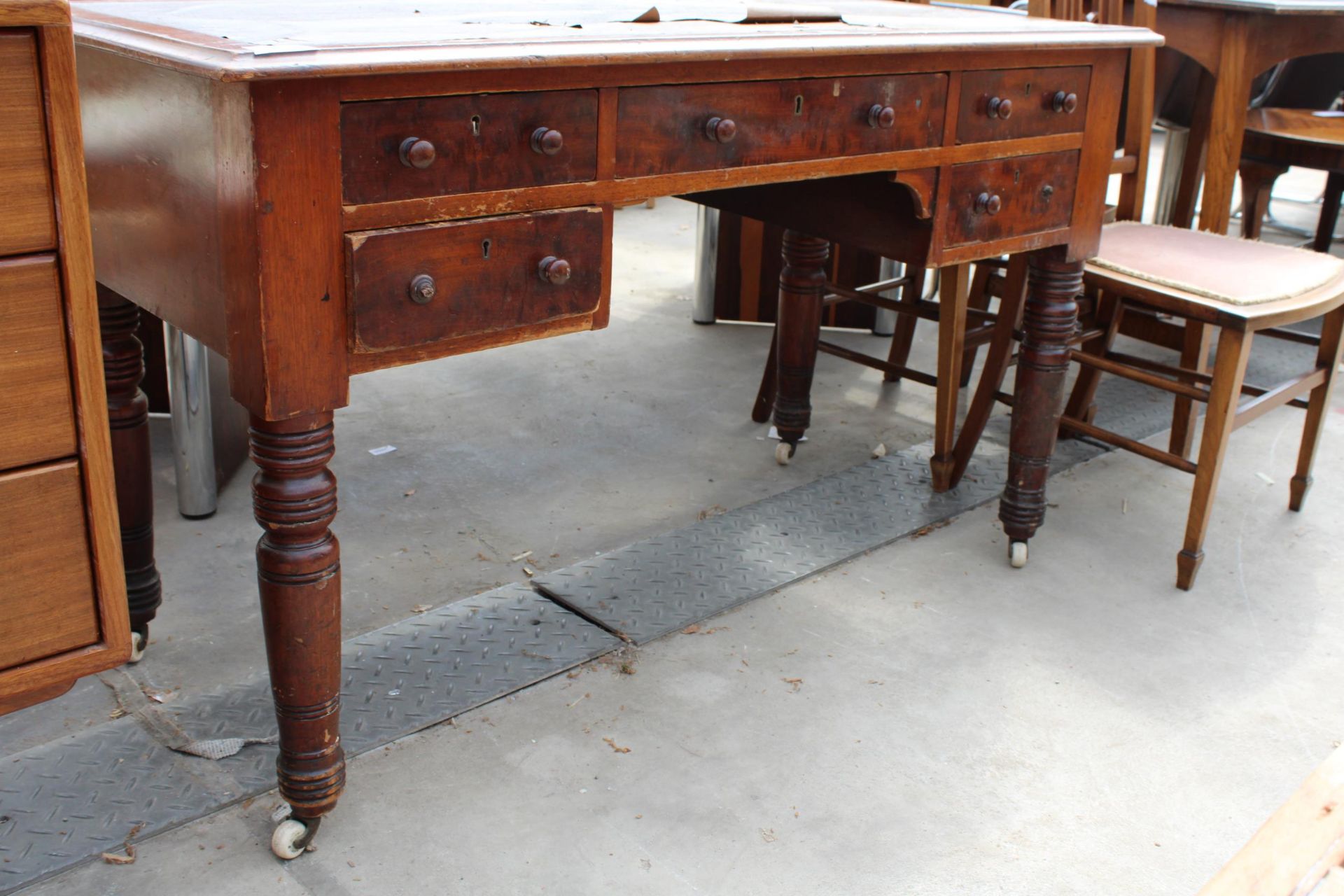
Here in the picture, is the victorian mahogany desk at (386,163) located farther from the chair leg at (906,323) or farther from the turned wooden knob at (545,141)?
the chair leg at (906,323)

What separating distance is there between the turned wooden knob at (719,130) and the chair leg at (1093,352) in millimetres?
1602

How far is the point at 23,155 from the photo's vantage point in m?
1.16

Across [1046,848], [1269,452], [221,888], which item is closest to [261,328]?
[221,888]

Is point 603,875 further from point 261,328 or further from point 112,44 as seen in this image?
point 112,44

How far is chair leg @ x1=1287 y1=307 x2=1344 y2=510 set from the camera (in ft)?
8.79

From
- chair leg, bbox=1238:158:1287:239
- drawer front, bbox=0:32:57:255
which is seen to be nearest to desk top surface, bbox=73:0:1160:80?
drawer front, bbox=0:32:57:255

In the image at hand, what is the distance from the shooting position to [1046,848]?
1748 mm

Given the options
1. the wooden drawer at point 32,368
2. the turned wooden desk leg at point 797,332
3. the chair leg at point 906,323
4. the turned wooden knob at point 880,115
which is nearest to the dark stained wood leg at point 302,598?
the wooden drawer at point 32,368

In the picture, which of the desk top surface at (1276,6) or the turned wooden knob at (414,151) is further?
the desk top surface at (1276,6)

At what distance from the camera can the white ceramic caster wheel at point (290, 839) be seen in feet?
5.35

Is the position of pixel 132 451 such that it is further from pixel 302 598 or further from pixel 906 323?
pixel 906 323

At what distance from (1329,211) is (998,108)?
2505 mm

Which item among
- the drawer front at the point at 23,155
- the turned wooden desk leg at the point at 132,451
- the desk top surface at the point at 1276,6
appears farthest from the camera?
the desk top surface at the point at 1276,6

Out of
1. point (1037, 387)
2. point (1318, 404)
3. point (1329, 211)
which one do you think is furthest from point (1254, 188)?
point (1037, 387)
